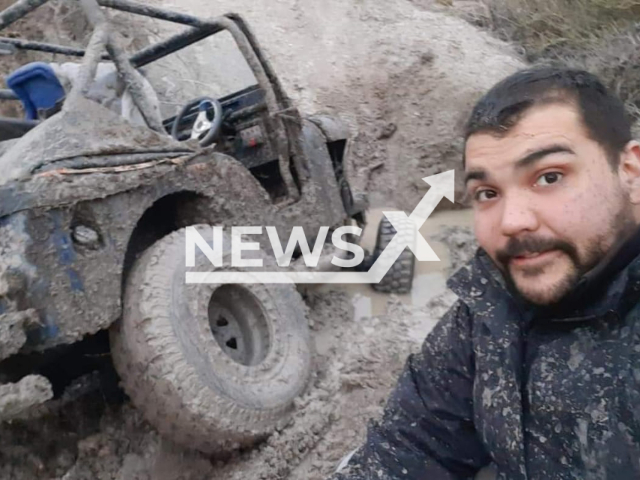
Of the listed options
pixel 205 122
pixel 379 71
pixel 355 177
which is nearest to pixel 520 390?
pixel 205 122

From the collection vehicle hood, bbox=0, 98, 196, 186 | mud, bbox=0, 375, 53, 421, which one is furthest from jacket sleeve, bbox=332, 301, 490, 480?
vehicle hood, bbox=0, 98, 196, 186

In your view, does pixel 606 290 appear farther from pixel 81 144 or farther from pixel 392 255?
pixel 392 255

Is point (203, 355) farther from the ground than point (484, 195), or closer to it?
closer to it

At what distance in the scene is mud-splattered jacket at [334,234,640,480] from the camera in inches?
52.7

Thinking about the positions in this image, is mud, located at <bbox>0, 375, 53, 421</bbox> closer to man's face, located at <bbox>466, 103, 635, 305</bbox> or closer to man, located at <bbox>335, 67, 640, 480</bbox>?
man, located at <bbox>335, 67, 640, 480</bbox>

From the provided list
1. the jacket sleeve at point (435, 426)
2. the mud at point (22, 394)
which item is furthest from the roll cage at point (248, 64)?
the jacket sleeve at point (435, 426)

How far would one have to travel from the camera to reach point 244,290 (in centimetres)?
319

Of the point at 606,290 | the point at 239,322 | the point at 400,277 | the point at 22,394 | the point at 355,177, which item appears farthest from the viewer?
the point at 355,177

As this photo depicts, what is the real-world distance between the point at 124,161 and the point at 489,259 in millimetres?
1721

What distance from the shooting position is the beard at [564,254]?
138 centimetres

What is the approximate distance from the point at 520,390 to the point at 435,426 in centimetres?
28

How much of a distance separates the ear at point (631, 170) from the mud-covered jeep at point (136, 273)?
1699 mm

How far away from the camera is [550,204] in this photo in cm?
138

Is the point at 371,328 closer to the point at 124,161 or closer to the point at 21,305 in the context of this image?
the point at 124,161
